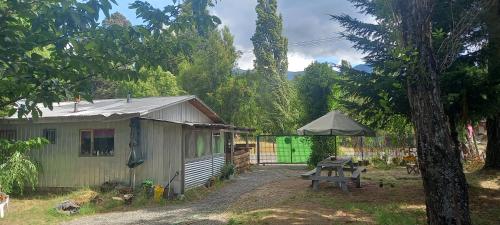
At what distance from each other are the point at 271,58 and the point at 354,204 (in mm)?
37697

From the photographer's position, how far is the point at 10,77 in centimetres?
320

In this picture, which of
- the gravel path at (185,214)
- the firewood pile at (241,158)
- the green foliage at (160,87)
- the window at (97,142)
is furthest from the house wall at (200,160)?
the green foliage at (160,87)

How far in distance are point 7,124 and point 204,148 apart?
722cm

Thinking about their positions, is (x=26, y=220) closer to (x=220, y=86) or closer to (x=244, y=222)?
(x=244, y=222)

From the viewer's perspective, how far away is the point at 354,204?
10211 mm

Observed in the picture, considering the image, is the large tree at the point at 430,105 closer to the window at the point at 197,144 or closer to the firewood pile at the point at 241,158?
the window at the point at 197,144

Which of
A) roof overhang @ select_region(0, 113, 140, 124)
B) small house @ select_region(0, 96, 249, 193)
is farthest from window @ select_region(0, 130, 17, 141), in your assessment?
roof overhang @ select_region(0, 113, 140, 124)

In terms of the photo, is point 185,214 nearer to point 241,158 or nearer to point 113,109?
point 113,109

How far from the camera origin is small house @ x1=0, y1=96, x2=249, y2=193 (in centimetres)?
1366

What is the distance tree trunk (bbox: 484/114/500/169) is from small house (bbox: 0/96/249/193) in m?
10.5

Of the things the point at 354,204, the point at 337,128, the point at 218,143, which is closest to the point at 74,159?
the point at 218,143

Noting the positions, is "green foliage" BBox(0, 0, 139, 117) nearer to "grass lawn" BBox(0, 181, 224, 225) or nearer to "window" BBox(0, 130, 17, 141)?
"grass lawn" BBox(0, 181, 224, 225)

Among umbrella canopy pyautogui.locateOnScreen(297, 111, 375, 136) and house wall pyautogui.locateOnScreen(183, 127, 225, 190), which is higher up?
umbrella canopy pyautogui.locateOnScreen(297, 111, 375, 136)

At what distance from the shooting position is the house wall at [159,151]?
13.8 metres
